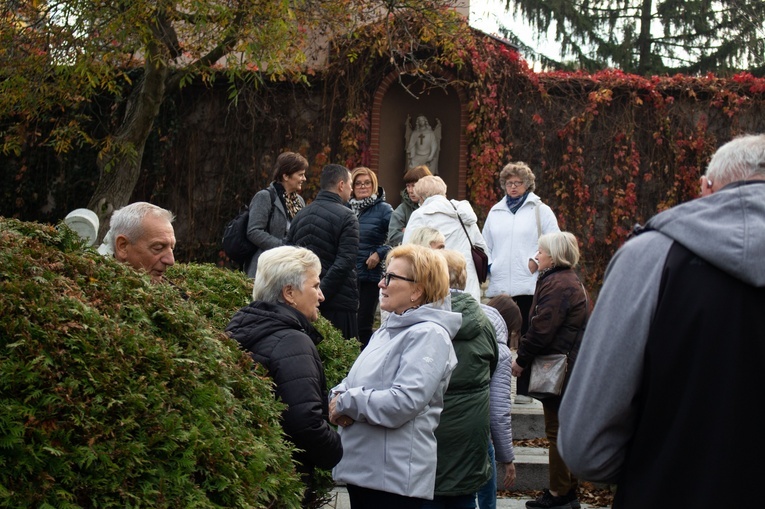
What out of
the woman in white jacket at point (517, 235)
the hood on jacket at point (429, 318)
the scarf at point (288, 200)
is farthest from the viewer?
the woman in white jacket at point (517, 235)

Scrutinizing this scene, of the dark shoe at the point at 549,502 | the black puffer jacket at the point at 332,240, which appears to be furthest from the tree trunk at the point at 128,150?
the dark shoe at the point at 549,502

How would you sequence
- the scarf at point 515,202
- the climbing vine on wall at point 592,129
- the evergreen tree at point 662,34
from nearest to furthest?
the scarf at point 515,202 < the climbing vine on wall at point 592,129 < the evergreen tree at point 662,34

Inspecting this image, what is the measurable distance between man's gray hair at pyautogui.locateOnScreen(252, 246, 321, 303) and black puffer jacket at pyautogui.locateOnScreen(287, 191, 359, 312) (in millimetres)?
2874

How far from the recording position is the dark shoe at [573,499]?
6.41m

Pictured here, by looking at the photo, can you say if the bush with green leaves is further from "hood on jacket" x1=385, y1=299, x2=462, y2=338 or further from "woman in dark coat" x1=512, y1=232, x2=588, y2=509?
"woman in dark coat" x1=512, y1=232, x2=588, y2=509

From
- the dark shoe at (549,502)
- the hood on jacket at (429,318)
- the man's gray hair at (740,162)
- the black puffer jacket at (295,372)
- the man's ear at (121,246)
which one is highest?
the man's gray hair at (740,162)

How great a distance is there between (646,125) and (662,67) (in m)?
10.6

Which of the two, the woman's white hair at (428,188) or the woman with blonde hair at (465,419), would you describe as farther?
the woman's white hair at (428,188)

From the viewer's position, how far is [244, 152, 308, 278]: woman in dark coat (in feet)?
25.3

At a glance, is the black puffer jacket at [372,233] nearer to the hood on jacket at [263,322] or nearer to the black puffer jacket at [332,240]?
the black puffer jacket at [332,240]

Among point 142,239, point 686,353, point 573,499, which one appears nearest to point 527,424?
point 573,499

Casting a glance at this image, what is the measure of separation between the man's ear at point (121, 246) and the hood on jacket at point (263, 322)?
→ 781mm

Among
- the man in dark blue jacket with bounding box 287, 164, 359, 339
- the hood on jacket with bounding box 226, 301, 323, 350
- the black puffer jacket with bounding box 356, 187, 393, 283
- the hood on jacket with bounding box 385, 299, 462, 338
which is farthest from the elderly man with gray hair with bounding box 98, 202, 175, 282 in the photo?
the black puffer jacket with bounding box 356, 187, 393, 283

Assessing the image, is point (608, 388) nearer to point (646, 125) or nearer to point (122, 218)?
point (122, 218)
